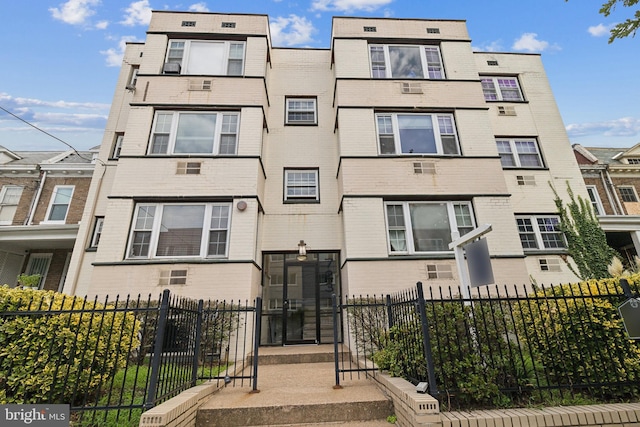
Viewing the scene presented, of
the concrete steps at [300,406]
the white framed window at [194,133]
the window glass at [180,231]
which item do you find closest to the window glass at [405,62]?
the white framed window at [194,133]

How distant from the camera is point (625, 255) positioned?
1421 centimetres

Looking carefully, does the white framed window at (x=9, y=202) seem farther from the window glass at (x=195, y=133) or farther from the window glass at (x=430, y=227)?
the window glass at (x=430, y=227)

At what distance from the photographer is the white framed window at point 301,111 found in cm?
1212

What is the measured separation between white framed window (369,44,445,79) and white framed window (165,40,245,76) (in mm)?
5332

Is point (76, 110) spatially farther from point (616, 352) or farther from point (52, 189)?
point (616, 352)

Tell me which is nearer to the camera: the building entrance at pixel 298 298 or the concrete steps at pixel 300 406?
the concrete steps at pixel 300 406

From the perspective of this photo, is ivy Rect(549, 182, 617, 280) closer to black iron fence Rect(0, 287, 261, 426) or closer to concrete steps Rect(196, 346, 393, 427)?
concrete steps Rect(196, 346, 393, 427)

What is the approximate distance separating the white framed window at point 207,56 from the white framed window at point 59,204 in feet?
28.0

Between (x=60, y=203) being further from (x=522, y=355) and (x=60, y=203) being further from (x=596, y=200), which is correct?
(x=596, y=200)

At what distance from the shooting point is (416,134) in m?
10.5

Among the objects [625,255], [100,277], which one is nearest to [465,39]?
[625,255]

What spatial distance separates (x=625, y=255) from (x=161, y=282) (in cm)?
2021
